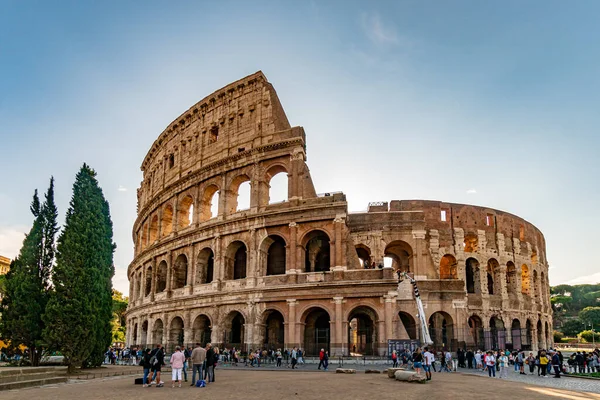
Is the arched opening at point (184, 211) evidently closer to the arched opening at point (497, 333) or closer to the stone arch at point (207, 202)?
the stone arch at point (207, 202)

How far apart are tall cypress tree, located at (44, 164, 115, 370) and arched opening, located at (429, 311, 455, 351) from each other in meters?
20.0

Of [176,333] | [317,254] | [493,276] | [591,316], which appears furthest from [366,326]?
[591,316]

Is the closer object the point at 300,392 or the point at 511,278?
the point at 300,392

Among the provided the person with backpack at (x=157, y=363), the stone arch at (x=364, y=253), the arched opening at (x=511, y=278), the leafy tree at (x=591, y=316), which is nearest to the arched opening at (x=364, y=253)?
the stone arch at (x=364, y=253)

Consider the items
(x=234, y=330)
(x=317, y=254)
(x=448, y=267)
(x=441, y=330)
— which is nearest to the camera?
(x=317, y=254)

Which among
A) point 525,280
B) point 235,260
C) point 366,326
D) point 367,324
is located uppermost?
point 235,260

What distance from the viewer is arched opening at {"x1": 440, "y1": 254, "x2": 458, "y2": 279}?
35.4 m

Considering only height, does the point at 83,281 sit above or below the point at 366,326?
above

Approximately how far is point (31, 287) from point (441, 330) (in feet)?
78.5

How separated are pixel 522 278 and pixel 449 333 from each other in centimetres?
1368

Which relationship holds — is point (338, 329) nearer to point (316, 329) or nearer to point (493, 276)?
point (316, 329)

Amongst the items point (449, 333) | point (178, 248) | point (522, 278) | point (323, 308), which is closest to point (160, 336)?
point (178, 248)

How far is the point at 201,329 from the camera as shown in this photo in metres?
28.2

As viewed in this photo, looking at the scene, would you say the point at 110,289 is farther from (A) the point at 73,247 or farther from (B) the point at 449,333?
(B) the point at 449,333
